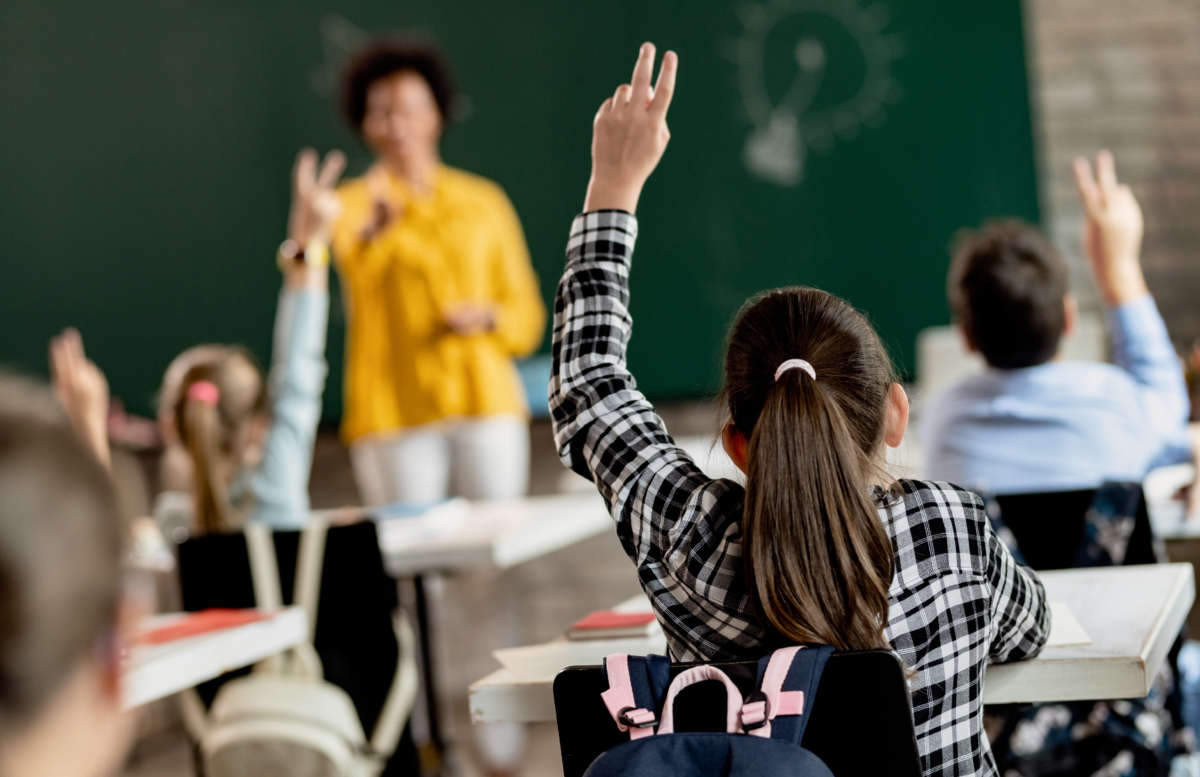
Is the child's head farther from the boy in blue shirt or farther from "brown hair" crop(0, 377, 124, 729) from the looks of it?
the boy in blue shirt

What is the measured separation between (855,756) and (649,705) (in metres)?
0.16

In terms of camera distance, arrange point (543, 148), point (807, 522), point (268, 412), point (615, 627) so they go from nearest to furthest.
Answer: point (807, 522) < point (615, 627) < point (268, 412) < point (543, 148)

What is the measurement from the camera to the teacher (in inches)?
141

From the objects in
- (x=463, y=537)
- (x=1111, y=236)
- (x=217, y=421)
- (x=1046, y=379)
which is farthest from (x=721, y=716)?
(x=217, y=421)

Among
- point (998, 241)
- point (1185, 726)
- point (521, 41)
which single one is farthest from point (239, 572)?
point (521, 41)

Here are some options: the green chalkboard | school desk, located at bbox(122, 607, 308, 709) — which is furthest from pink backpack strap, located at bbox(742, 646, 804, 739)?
the green chalkboard

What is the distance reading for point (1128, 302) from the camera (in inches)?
85.0

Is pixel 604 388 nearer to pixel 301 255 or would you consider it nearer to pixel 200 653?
pixel 200 653

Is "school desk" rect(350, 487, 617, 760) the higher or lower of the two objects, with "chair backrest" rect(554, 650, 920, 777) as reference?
lower

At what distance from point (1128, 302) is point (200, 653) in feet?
4.94

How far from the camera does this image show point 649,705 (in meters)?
1.04

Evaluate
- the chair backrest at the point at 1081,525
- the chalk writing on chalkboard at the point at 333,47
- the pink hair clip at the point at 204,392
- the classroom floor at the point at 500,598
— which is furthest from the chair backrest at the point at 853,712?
the chalk writing on chalkboard at the point at 333,47

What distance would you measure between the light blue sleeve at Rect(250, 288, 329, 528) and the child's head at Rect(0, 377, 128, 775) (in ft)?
6.78

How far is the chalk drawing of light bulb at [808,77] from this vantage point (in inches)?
151
